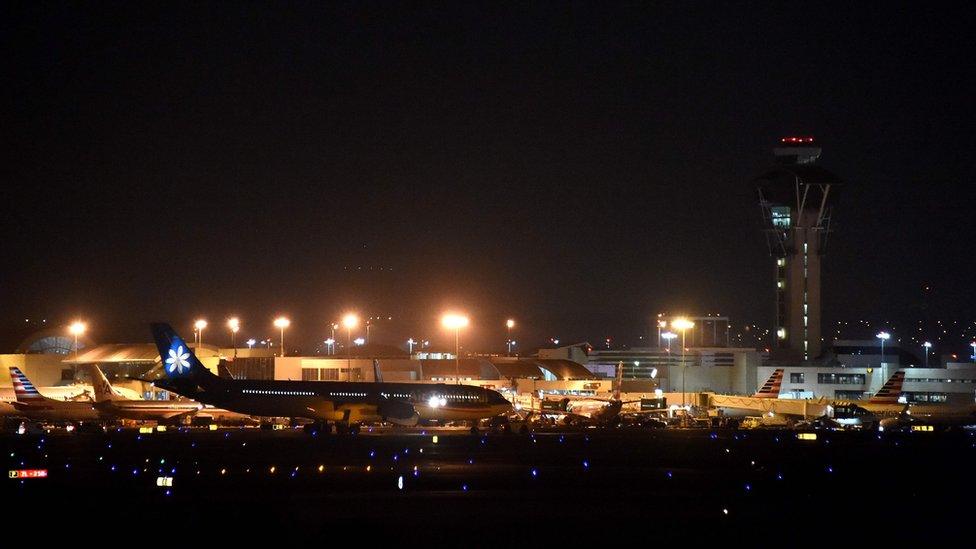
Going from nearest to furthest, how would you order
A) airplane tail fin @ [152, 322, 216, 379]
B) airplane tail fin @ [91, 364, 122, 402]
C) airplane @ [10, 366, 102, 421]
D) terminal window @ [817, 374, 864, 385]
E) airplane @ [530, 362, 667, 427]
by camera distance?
1. airplane tail fin @ [152, 322, 216, 379]
2. airplane @ [10, 366, 102, 421]
3. airplane tail fin @ [91, 364, 122, 402]
4. airplane @ [530, 362, 667, 427]
5. terminal window @ [817, 374, 864, 385]

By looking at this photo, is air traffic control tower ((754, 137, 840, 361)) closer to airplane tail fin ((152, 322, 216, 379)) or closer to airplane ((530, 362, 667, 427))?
airplane ((530, 362, 667, 427))

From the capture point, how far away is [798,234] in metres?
150

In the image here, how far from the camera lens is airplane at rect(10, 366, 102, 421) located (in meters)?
74.1

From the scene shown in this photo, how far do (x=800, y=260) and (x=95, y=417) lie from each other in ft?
342

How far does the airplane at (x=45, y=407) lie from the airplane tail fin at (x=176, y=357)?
10.2m

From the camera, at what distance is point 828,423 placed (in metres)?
82.4

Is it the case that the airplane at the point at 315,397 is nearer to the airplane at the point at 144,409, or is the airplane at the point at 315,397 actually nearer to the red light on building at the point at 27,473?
the airplane at the point at 144,409

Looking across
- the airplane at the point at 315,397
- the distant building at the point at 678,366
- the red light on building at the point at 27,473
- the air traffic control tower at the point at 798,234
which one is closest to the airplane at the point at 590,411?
the airplane at the point at 315,397

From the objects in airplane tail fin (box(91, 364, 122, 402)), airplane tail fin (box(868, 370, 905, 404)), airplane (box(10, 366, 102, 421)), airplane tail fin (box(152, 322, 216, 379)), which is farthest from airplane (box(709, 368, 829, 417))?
airplane (box(10, 366, 102, 421))

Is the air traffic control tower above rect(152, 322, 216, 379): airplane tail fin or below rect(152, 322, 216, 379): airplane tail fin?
above

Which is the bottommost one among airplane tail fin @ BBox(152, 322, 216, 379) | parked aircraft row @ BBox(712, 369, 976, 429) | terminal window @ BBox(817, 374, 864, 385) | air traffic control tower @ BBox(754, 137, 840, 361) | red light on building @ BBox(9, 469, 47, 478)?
parked aircraft row @ BBox(712, 369, 976, 429)

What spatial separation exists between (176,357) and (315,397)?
9.95 m

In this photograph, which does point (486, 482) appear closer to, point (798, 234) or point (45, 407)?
point (45, 407)

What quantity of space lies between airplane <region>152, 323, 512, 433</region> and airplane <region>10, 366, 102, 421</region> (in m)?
10.6
